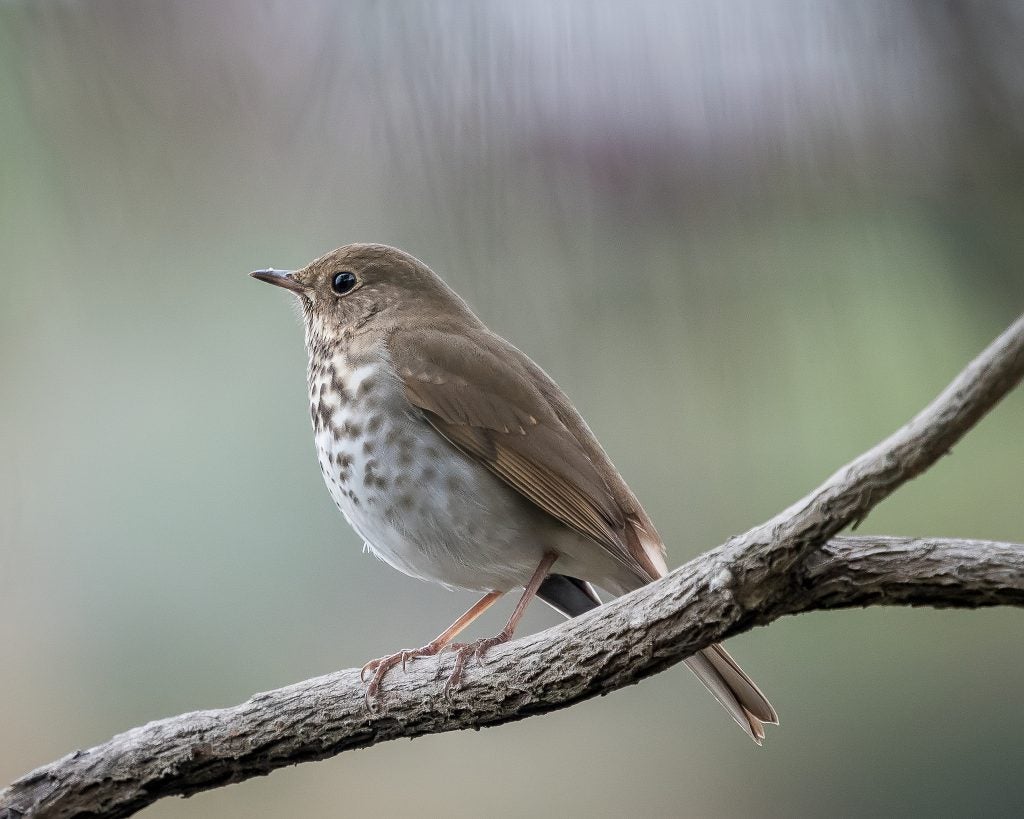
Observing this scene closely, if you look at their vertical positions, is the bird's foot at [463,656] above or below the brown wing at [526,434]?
below

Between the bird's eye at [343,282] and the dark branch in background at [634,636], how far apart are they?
87 centimetres

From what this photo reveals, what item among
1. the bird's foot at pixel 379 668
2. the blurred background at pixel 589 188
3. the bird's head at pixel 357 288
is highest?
the blurred background at pixel 589 188

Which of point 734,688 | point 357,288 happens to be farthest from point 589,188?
point 357,288

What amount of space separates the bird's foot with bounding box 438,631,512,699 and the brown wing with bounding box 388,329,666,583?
281mm

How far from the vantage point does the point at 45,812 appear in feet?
6.20

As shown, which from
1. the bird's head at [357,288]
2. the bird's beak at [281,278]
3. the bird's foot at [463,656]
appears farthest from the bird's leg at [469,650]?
the bird's beak at [281,278]

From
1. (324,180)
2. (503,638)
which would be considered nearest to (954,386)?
(324,180)

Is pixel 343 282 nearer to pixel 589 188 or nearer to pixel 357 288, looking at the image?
pixel 357 288

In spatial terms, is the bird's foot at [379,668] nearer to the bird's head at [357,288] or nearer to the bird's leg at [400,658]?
the bird's leg at [400,658]

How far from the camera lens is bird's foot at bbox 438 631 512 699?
75.7 inches

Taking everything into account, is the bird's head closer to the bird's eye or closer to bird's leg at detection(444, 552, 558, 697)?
the bird's eye

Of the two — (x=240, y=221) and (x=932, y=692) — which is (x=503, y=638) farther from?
(x=932, y=692)

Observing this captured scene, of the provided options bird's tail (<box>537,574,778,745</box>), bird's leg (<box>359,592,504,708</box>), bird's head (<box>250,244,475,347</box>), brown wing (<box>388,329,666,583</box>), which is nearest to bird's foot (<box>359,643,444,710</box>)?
bird's leg (<box>359,592,504,708</box>)

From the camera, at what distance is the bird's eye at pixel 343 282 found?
2566mm
